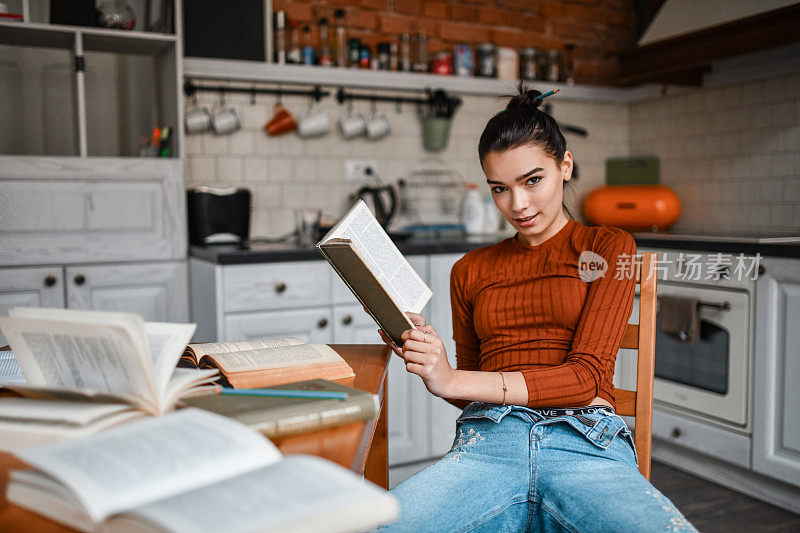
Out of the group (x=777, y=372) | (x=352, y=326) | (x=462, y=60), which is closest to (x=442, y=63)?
(x=462, y=60)

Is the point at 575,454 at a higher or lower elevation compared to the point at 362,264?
lower

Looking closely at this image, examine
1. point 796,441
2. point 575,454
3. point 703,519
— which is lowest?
point 703,519

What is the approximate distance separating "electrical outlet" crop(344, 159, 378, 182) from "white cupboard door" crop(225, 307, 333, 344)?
3.04 feet

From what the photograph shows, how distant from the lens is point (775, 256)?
2398mm

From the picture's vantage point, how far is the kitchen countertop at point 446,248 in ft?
7.80

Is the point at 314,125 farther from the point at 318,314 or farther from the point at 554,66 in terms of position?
the point at 554,66

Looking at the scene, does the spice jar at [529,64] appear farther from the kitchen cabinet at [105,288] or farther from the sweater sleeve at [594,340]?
the sweater sleeve at [594,340]

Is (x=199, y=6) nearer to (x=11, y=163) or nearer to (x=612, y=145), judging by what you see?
(x=11, y=163)

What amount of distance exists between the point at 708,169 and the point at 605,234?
240 centimetres

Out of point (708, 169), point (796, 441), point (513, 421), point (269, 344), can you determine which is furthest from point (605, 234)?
point (708, 169)

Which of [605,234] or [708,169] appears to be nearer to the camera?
[605,234]

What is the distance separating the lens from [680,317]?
2742 mm

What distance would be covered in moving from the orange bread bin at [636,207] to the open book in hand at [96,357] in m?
2.90

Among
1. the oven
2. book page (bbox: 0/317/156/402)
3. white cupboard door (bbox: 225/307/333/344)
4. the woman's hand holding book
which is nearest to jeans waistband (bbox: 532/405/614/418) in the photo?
the woman's hand holding book
